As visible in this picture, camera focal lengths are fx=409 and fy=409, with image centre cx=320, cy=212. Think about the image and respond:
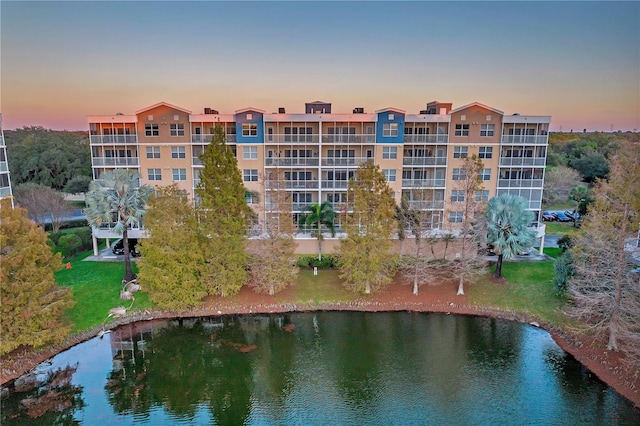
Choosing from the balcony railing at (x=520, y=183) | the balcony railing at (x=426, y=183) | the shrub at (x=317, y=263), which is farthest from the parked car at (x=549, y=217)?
the shrub at (x=317, y=263)

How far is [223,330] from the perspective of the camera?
Answer: 2808cm

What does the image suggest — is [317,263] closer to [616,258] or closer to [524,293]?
[524,293]

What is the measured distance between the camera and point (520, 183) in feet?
134

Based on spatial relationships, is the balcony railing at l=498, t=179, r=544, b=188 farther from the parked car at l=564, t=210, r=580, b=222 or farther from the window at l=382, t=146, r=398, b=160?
the parked car at l=564, t=210, r=580, b=222

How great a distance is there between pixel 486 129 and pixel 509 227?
12.7m

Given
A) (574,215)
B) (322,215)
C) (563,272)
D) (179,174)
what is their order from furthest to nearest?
(574,215) < (179,174) < (322,215) < (563,272)

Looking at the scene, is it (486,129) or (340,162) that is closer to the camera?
(486,129)

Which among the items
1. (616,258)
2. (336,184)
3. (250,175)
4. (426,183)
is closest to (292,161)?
(250,175)

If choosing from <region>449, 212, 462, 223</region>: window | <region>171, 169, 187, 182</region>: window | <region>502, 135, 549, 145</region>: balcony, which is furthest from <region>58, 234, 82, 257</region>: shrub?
<region>502, 135, 549, 145</region>: balcony

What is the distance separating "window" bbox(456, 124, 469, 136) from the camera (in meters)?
39.9

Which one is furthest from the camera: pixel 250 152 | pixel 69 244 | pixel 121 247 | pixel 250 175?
pixel 250 175

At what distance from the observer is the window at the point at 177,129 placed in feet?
131

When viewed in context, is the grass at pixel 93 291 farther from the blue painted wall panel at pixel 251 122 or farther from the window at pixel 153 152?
the blue painted wall panel at pixel 251 122

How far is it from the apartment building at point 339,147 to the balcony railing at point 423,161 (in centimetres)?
10
